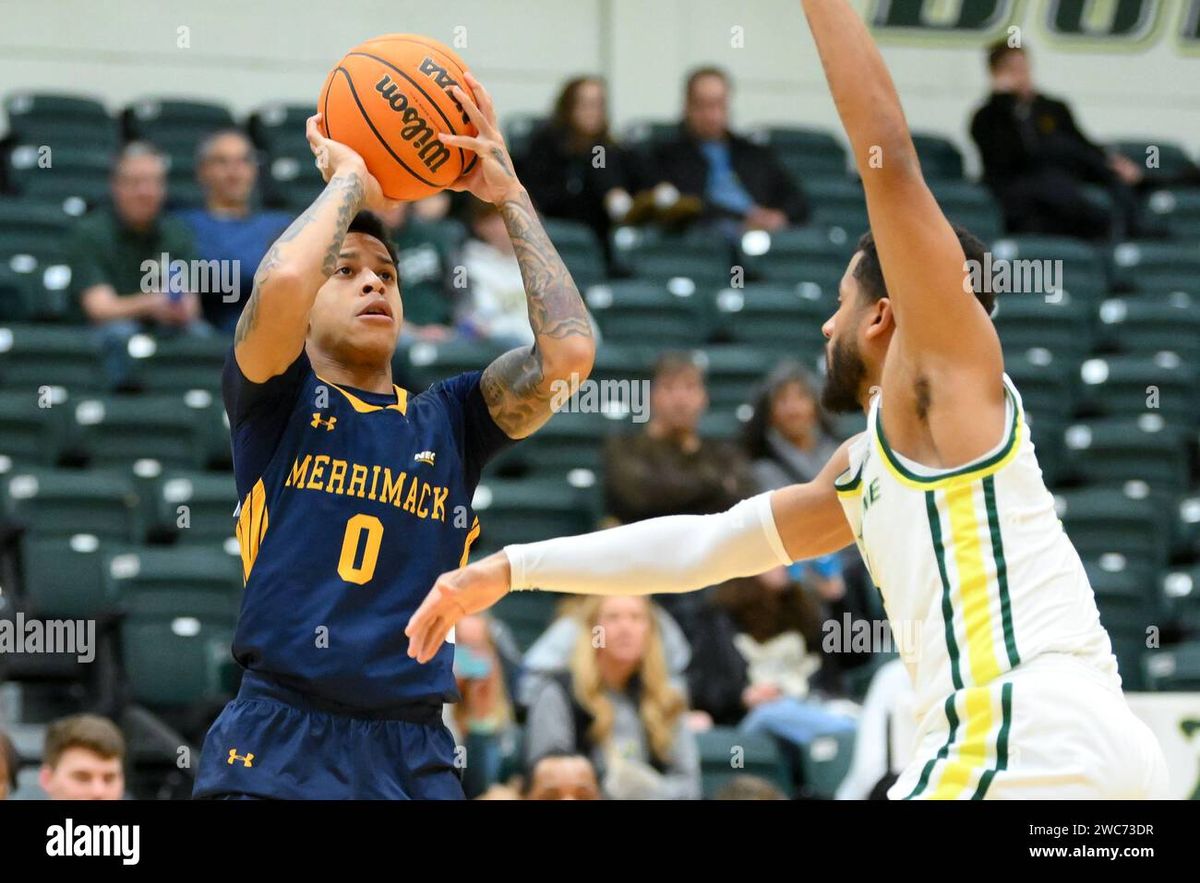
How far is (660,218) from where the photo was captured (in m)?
11.9

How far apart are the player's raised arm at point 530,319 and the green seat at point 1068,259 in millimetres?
7645

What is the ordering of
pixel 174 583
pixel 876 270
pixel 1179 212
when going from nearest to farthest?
1. pixel 876 270
2. pixel 174 583
3. pixel 1179 212

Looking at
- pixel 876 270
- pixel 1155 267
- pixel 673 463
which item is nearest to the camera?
pixel 876 270

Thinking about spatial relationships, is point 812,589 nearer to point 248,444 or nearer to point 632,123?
point 248,444

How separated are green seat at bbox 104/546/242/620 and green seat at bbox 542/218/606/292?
138 inches

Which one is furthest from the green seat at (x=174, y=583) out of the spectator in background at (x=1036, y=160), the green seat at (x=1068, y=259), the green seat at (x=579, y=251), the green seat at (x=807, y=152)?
the spectator in background at (x=1036, y=160)

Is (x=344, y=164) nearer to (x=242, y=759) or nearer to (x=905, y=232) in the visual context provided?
(x=242, y=759)

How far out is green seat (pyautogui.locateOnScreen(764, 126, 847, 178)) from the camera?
1359 centimetres

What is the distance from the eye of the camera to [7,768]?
614 centimetres

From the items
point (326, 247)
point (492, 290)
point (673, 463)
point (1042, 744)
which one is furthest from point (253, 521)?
point (492, 290)

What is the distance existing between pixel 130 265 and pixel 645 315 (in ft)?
9.28

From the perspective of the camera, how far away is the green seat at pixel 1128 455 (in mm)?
10492
